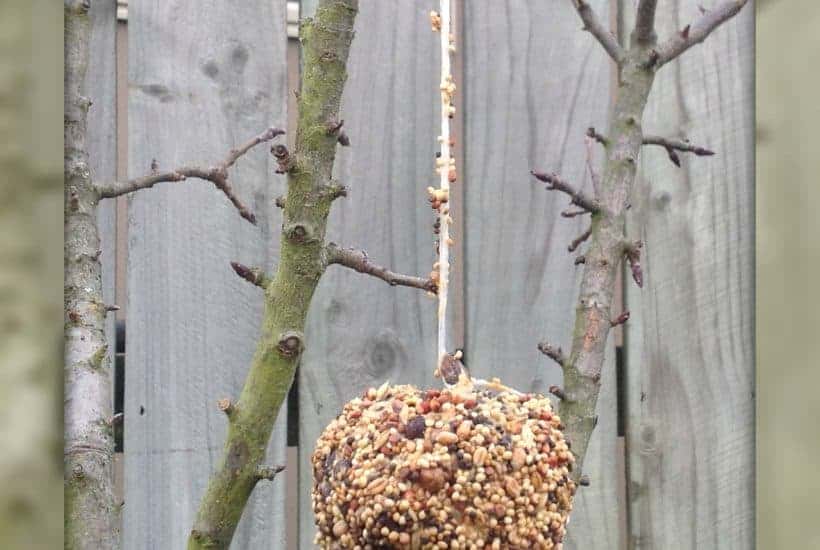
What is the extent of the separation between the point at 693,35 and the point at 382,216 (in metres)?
0.50

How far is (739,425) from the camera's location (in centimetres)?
140

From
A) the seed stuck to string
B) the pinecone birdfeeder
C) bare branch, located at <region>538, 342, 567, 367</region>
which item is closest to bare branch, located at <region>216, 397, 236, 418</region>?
the pinecone birdfeeder

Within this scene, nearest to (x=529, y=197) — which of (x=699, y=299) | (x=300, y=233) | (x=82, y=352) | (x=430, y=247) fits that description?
(x=430, y=247)

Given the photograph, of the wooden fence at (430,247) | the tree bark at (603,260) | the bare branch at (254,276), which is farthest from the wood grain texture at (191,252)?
the tree bark at (603,260)

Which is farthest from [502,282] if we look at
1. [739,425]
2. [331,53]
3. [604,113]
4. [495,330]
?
[331,53]

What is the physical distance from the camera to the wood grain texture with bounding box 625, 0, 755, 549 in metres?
1.39

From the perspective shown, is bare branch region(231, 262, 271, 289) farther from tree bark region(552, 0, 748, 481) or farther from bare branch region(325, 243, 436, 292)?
tree bark region(552, 0, 748, 481)

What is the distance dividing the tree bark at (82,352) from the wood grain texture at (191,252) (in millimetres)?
339

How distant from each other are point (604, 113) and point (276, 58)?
52 centimetres

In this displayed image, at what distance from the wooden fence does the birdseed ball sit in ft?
1.84

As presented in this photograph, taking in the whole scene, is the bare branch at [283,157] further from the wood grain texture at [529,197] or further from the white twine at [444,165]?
the wood grain texture at [529,197]

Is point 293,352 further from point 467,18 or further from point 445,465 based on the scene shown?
point 467,18

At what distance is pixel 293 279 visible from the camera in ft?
2.84

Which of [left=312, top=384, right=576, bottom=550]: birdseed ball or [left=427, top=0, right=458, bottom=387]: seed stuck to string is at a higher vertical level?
[left=427, top=0, right=458, bottom=387]: seed stuck to string
